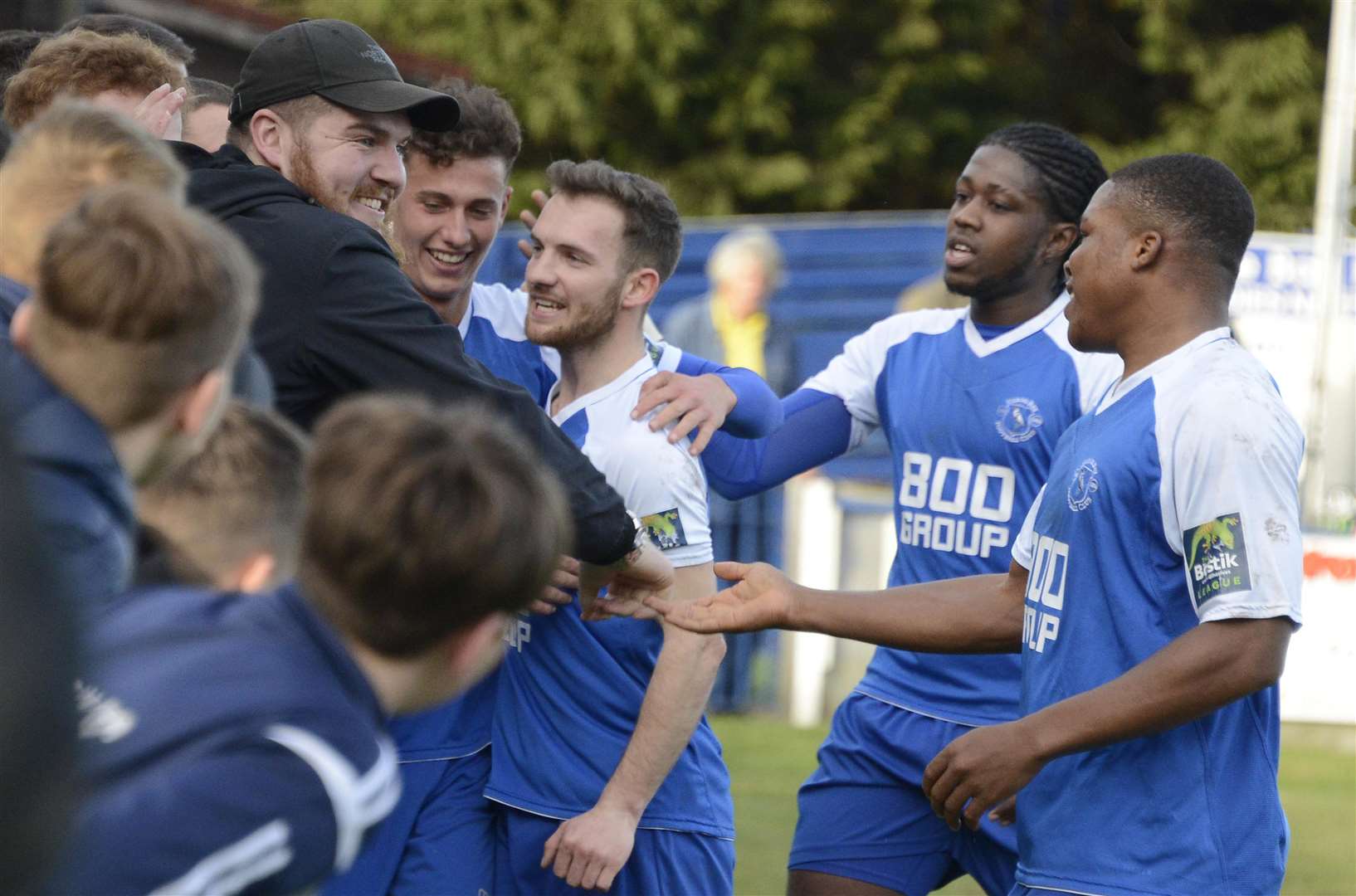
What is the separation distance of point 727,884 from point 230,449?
1.83 m

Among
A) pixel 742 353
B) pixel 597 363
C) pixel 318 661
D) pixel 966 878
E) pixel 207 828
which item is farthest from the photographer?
pixel 742 353

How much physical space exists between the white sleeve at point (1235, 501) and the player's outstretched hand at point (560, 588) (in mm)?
1231

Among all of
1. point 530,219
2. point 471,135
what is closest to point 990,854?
point 530,219

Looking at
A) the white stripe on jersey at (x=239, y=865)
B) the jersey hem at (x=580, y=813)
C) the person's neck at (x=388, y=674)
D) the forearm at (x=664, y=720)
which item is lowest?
the jersey hem at (x=580, y=813)

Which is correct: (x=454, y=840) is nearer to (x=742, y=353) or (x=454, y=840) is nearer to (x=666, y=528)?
(x=666, y=528)

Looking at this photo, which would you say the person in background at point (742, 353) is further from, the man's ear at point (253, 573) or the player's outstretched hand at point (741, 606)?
the man's ear at point (253, 573)

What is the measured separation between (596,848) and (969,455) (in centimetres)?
147

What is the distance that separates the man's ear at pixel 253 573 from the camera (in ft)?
7.72

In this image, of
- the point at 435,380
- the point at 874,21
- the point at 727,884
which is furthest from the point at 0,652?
the point at 874,21

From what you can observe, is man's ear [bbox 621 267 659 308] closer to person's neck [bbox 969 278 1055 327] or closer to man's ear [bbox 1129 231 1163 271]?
person's neck [bbox 969 278 1055 327]

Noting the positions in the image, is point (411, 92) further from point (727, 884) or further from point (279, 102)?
point (727, 884)

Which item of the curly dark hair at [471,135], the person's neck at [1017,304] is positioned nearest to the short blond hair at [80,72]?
the curly dark hair at [471,135]

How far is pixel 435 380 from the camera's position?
3068mm

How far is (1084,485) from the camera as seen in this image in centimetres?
324
